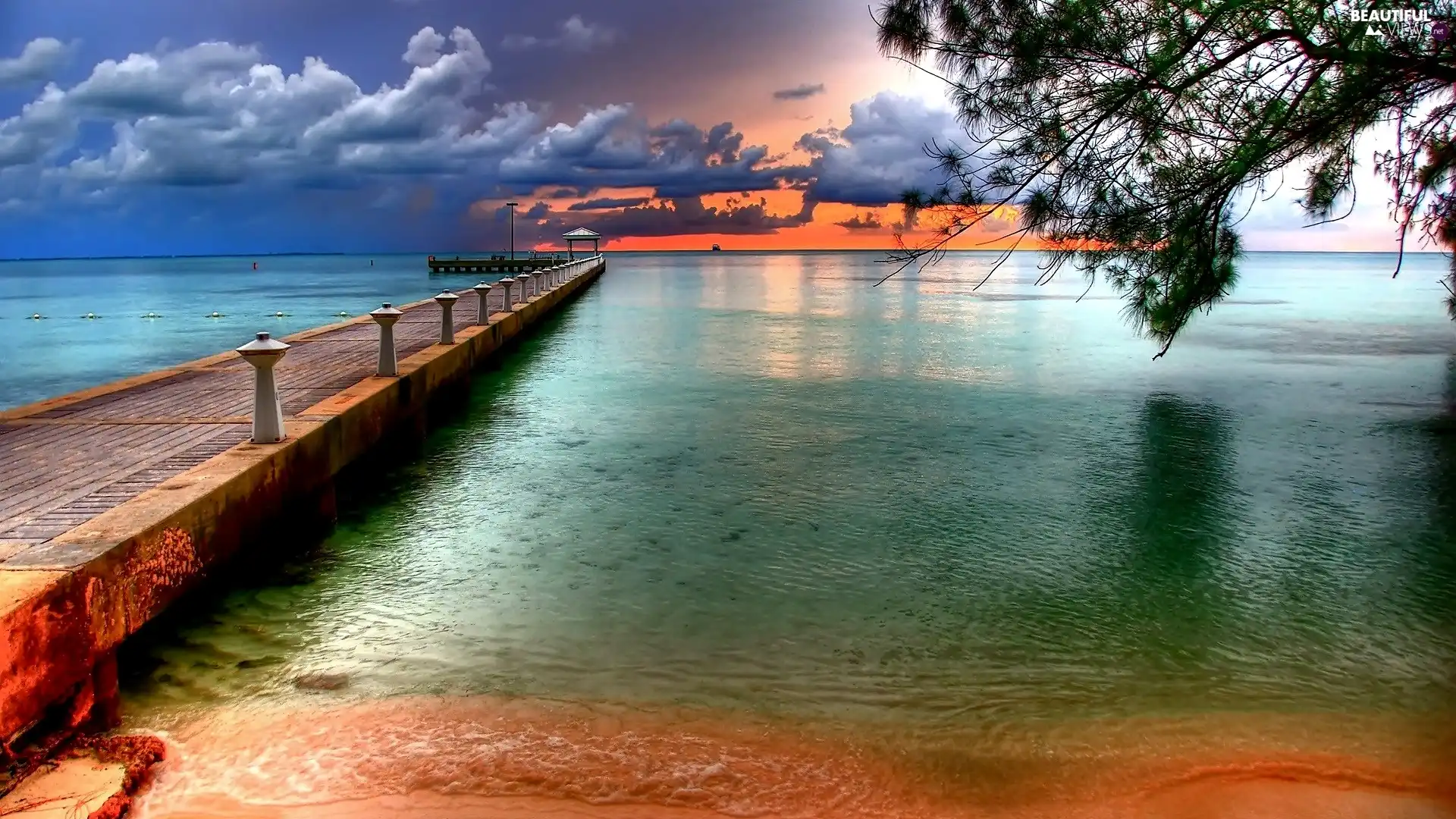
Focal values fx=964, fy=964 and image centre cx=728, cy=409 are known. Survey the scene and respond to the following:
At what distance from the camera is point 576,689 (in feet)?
15.9

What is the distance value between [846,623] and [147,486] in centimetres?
406

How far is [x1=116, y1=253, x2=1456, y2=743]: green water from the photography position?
4.93 m

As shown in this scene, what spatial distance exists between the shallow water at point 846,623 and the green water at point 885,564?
0.03m

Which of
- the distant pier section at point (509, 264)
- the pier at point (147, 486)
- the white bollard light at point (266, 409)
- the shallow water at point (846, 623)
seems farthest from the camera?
the distant pier section at point (509, 264)

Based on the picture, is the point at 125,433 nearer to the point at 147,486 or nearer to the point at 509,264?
the point at 147,486

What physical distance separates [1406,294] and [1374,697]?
55.6 metres

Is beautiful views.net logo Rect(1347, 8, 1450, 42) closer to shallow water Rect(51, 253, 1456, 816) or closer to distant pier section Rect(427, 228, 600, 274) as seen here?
shallow water Rect(51, 253, 1456, 816)

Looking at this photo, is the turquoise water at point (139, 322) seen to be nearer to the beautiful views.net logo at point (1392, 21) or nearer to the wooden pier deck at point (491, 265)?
the wooden pier deck at point (491, 265)

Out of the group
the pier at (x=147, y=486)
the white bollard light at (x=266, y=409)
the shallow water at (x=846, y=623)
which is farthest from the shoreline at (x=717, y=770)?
the white bollard light at (x=266, y=409)

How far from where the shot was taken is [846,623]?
5.77 m

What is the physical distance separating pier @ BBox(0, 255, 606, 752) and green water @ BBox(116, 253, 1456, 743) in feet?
1.72

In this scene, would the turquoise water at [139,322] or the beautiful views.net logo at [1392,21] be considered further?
the turquoise water at [139,322]

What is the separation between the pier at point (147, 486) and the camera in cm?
370

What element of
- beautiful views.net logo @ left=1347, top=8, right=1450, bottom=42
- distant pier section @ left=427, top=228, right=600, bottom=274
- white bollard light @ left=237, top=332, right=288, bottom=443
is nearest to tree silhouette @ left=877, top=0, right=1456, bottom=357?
beautiful views.net logo @ left=1347, top=8, right=1450, bottom=42
